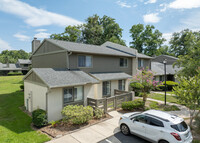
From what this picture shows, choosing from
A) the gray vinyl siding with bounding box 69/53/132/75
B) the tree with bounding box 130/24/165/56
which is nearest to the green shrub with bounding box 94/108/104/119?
the gray vinyl siding with bounding box 69/53/132/75

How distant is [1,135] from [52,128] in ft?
9.50

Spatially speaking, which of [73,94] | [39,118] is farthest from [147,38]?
[39,118]

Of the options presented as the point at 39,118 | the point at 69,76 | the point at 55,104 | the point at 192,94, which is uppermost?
the point at 69,76

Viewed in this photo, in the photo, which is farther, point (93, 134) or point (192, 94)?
point (192, 94)

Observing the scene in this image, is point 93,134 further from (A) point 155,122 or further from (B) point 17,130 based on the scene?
(B) point 17,130

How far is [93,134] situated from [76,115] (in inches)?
70.7

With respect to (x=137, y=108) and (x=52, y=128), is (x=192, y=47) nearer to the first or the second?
(x=137, y=108)

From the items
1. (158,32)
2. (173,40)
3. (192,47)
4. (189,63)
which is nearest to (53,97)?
(189,63)

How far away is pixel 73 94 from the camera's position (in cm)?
1054

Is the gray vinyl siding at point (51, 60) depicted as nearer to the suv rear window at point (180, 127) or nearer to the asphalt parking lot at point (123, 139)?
the asphalt parking lot at point (123, 139)

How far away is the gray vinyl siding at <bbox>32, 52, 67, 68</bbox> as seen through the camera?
1353 centimetres

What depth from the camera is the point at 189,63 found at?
48.5 feet

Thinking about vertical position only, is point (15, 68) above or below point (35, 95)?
above

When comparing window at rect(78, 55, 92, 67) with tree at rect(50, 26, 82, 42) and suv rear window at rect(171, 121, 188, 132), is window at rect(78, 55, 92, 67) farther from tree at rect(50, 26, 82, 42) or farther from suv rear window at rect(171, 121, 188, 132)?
tree at rect(50, 26, 82, 42)
